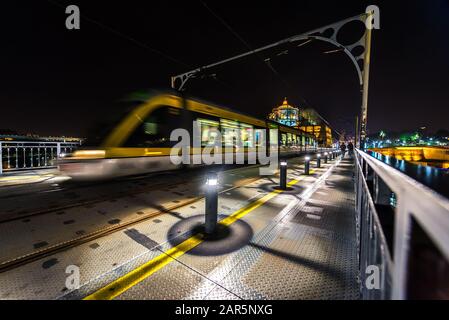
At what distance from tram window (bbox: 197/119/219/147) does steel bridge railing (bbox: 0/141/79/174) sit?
4.99 metres

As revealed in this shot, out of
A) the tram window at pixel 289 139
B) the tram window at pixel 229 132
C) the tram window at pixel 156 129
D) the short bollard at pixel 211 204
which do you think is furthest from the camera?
the tram window at pixel 289 139

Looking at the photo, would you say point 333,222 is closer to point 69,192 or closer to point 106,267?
point 106,267

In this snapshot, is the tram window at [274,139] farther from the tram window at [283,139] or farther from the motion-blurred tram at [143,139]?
the motion-blurred tram at [143,139]

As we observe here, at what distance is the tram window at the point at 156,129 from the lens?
6064 mm

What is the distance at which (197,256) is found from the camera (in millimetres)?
2553

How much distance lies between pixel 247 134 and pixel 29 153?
10.8 metres

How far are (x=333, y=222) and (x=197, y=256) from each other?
2.63 metres

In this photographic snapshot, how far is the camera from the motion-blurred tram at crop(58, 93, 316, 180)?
5.39m

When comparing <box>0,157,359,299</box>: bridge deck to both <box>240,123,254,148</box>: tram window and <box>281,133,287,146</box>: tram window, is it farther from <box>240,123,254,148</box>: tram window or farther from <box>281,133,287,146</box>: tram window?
<box>281,133,287,146</box>: tram window

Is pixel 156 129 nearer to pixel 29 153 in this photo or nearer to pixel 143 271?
pixel 143 271

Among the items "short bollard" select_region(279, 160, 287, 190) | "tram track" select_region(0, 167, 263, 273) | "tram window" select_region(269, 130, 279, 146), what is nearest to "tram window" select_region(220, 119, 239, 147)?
"short bollard" select_region(279, 160, 287, 190)

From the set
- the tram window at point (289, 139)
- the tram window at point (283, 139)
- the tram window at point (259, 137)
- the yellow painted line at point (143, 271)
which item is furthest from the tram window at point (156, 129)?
the tram window at point (289, 139)

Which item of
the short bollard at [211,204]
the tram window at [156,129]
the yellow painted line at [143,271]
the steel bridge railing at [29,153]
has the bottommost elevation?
the yellow painted line at [143,271]
